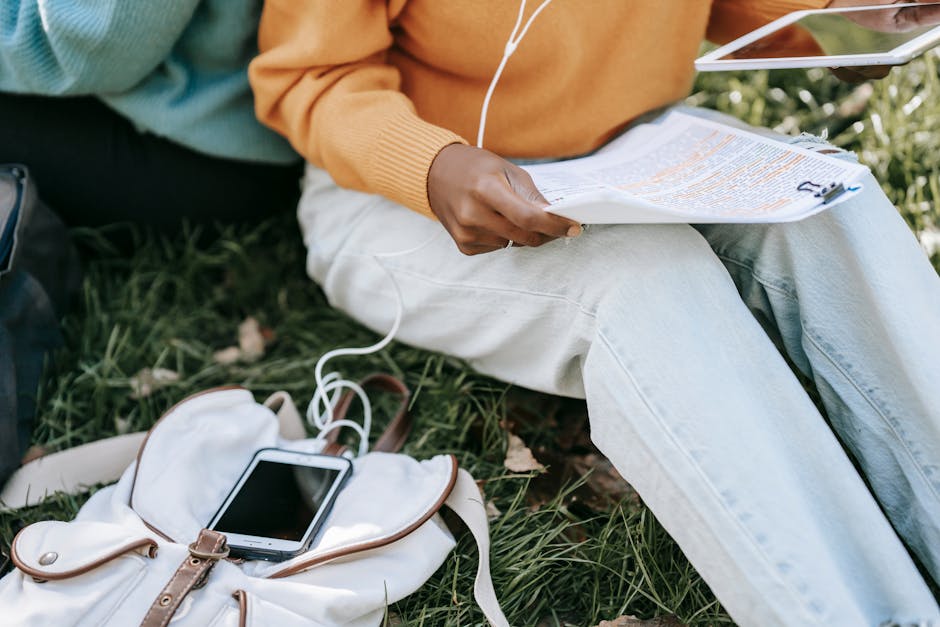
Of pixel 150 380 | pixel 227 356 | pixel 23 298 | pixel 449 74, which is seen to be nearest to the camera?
pixel 449 74

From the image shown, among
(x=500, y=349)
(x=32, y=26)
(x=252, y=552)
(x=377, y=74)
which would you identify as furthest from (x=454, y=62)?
(x=252, y=552)

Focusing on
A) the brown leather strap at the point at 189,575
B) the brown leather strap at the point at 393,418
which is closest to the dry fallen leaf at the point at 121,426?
the brown leather strap at the point at 393,418

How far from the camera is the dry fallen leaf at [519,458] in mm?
1588

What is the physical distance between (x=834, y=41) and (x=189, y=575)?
1.25m

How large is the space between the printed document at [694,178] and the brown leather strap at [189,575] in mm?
661

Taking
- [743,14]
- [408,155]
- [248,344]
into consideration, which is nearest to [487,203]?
[408,155]

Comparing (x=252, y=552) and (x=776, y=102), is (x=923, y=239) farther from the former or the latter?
(x=252, y=552)

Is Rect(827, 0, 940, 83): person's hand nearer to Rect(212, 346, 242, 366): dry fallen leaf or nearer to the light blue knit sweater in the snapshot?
the light blue knit sweater

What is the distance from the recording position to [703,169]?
51.4 inches

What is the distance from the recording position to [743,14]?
5.51 ft

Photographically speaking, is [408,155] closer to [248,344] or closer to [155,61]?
[155,61]

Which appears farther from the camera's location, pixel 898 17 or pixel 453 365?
pixel 453 365

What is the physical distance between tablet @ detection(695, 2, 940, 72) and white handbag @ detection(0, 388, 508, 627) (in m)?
0.78

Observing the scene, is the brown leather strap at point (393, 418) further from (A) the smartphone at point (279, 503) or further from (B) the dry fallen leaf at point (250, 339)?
(B) the dry fallen leaf at point (250, 339)
